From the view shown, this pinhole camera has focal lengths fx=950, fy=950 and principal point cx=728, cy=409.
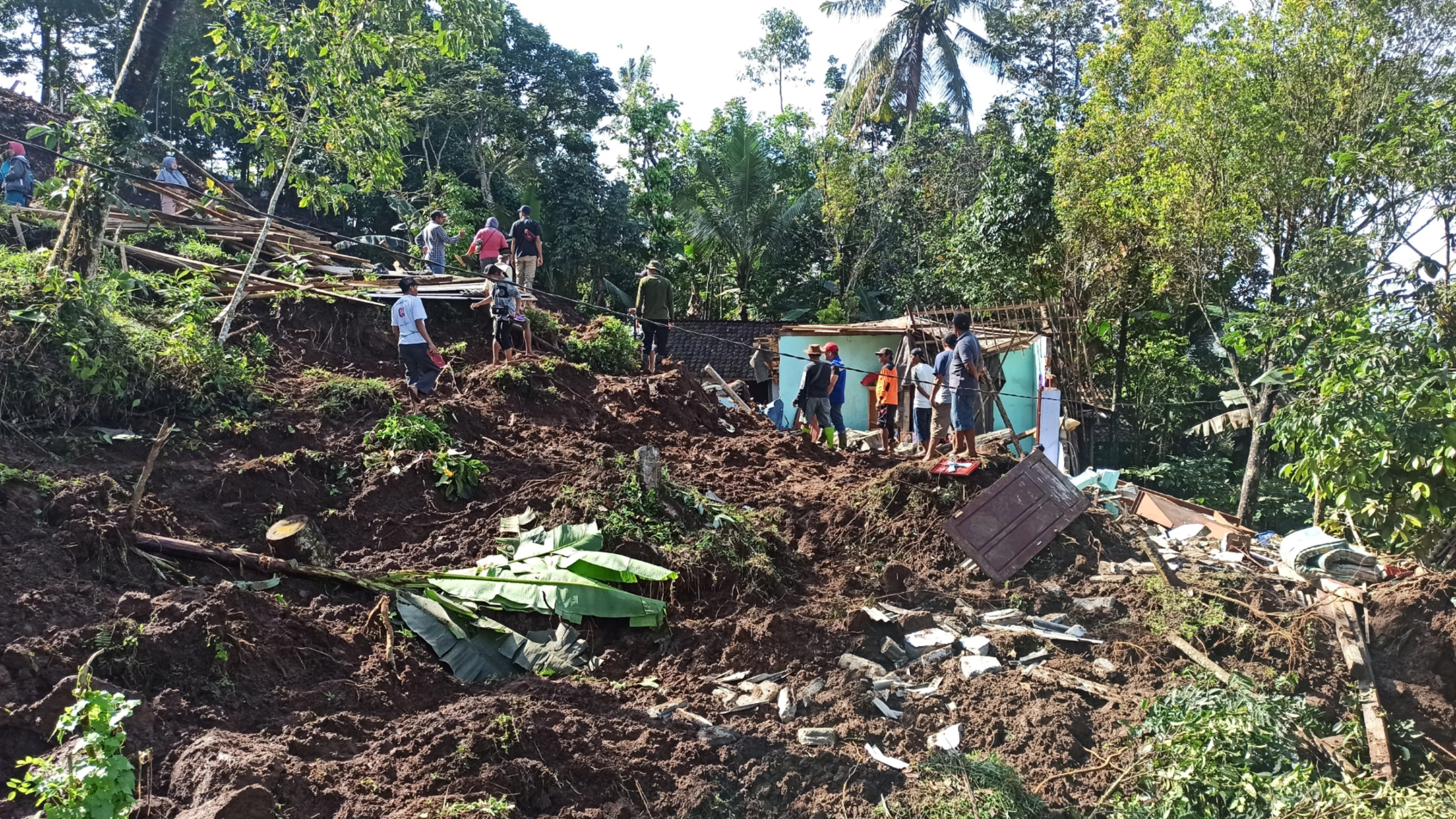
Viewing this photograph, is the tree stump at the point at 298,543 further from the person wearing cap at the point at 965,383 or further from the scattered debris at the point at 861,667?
the person wearing cap at the point at 965,383

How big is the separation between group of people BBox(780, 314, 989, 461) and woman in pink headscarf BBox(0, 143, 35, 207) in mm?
9757

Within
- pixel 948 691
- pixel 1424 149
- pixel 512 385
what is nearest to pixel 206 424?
pixel 512 385

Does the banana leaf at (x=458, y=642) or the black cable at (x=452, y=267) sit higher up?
the black cable at (x=452, y=267)

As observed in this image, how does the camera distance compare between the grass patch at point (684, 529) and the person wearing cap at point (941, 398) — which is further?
the person wearing cap at point (941, 398)

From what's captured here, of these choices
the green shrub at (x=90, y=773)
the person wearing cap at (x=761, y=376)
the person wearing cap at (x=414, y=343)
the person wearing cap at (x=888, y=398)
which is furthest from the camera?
the person wearing cap at (x=761, y=376)

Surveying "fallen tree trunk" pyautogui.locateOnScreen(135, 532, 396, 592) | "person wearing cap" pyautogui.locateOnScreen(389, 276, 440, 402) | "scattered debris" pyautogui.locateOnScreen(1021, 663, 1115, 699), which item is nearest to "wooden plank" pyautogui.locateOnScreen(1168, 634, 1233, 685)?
"scattered debris" pyautogui.locateOnScreen(1021, 663, 1115, 699)

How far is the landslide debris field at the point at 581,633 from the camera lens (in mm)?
4617

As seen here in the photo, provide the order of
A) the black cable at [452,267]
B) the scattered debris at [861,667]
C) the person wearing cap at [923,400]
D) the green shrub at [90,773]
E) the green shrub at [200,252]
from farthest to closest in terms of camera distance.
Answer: the green shrub at [200,252] → the person wearing cap at [923,400] → the black cable at [452,267] → the scattered debris at [861,667] → the green shrub at [90,773]

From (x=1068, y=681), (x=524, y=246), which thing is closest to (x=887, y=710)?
(x=1068, y=681)

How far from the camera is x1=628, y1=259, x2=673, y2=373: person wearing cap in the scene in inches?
452

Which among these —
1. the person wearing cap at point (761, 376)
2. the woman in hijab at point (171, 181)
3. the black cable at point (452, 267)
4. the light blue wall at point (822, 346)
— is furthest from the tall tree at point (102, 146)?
the light blue wall at point (822, 346)

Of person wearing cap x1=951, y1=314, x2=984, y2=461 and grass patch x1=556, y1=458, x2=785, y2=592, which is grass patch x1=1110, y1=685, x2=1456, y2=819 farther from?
person wearing cap x1=951, y1=314, x2=984, y2=461

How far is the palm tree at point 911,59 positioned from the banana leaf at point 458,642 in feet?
68.1

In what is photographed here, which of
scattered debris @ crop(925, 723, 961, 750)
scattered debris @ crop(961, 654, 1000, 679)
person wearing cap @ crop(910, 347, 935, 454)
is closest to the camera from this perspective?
scattered debris @ crop(925, 723, 961, 750)
